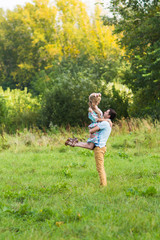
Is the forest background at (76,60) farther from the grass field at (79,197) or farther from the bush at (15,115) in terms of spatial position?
the grass field at (79,197)

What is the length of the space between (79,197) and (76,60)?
33.5 meters

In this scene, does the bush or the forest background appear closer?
the forest background

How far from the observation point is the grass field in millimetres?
4047

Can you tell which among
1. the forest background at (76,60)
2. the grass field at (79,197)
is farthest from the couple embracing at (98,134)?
the forest background at (76,60)

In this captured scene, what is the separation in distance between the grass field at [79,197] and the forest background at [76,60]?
763 cm

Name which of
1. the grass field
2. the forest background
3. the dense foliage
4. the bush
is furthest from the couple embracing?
the bush

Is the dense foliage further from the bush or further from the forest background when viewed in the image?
the bush

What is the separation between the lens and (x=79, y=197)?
5.83 meters

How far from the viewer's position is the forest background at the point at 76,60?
1855 centimetres

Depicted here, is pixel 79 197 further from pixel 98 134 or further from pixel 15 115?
pixel 15 115

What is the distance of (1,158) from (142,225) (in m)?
8.30

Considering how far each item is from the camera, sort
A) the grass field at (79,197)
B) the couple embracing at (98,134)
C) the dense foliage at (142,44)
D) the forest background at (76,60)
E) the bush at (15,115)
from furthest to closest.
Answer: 1. the bush at (15,115)
2. the forest background at (76,60)
3. the dense foliage at (142,44)
4. the couple embracing at (98,134)
5. the grass field at (79,197)

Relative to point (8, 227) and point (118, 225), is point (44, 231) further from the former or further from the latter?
point (118, 225)

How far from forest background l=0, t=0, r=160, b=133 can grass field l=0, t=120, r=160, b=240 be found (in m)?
7.63
